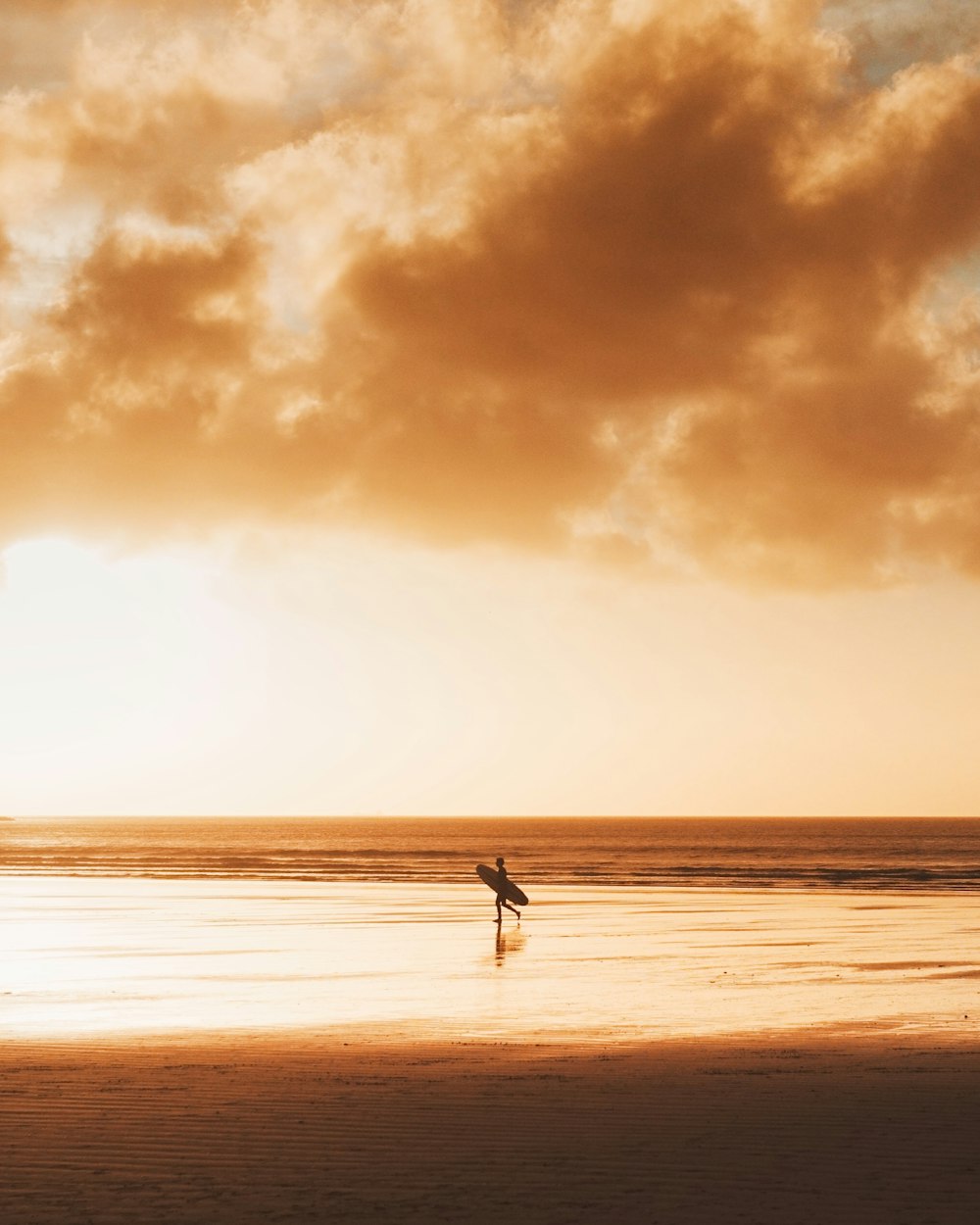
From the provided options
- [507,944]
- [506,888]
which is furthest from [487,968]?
[506,888]

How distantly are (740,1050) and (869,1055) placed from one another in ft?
5.02


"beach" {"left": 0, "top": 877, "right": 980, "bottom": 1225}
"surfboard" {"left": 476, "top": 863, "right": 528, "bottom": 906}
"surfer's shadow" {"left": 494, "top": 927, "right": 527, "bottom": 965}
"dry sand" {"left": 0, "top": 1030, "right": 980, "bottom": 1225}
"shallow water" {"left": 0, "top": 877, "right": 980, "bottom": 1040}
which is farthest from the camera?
"surfboard" {"left": 476, "top": 863, "right": 528, "bottom": 906}

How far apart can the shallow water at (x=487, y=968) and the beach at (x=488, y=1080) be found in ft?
0.42

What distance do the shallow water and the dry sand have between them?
221cm

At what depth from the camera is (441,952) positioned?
28.4 meters

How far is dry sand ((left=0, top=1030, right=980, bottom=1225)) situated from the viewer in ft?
31.8

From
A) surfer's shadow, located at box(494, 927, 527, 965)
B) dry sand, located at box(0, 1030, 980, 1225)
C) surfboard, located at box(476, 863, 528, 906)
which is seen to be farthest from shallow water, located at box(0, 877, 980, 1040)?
dry sand, located at box(0, 1030, 980, 1225)

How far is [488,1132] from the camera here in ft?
39.1

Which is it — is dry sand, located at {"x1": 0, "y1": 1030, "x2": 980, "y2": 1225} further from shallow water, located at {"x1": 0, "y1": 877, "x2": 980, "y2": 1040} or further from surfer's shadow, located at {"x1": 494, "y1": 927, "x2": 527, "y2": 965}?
surfer's shadow, located at {"x1": 494, "y1": 927, "x2": 527, "y2": 965}

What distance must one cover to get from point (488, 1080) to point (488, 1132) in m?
2.43

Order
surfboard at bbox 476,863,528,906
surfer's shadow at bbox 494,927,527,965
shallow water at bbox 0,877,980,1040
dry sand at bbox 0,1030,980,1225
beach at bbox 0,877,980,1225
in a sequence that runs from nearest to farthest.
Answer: dry sand at bbox 0,1030,980,1225 < beach at bbox 0,877,980,1225 < shallow water at bbox 0,877,980,1040 < surfer's shadow at bbox 494,927,527,965 < surfboard at bbox 476,863,528,906

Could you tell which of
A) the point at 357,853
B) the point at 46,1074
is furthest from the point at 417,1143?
the point at 357,853

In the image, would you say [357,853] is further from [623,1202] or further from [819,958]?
[623,1202]

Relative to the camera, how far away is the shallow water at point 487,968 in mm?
19031
